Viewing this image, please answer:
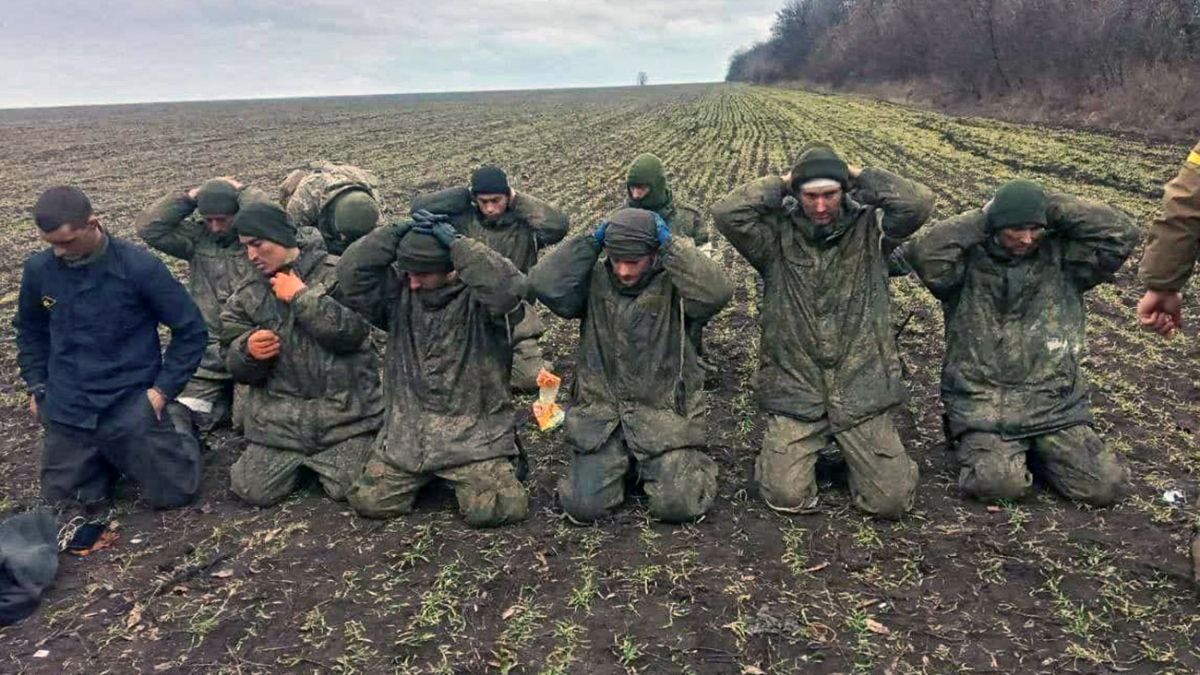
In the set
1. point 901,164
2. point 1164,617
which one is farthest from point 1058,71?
point 1164,617

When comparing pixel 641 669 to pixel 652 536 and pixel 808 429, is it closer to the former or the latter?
pixel 652 536

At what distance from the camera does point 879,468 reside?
16.0ft

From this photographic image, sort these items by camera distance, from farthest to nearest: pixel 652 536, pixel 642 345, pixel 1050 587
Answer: pixel 642 345 < pixel 652 536 < pixel 1050 587

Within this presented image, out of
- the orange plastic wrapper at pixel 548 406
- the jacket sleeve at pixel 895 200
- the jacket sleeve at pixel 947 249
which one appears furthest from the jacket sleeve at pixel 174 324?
the jacket sleeve at pixel 947 249

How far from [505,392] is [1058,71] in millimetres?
34159

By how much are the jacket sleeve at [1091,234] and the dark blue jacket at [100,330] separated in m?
4.69

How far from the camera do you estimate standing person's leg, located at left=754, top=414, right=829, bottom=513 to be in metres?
4.91

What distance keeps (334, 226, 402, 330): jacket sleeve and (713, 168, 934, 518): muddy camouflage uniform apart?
1760 mm

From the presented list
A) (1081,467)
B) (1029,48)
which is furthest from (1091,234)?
(1029,48)

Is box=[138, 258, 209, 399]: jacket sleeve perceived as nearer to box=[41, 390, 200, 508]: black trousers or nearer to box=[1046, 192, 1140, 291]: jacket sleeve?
box=[41, 390, 200, 508]: black trousers

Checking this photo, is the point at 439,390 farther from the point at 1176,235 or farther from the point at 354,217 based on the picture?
Result: the point at 1176,235

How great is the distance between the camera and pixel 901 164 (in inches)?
774

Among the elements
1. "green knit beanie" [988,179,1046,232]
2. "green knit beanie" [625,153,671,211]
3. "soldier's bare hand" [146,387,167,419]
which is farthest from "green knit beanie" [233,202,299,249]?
"green knit beanie" [988,179,1046,232]

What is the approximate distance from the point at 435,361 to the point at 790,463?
6.57ft
